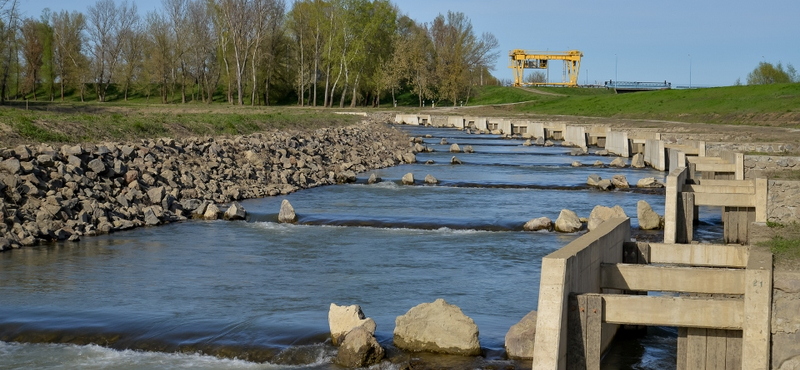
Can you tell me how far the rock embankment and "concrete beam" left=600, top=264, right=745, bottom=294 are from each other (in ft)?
36.5

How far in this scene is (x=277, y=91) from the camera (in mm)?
98562

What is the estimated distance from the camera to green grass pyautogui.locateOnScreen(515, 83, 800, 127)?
160 feet

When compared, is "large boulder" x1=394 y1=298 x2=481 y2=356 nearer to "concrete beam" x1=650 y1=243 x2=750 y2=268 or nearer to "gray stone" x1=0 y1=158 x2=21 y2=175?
"concrete beam" x1=650 y1=243 x2=750 y2=268

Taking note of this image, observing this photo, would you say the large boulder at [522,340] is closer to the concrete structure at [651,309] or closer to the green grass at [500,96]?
the concrete structure at [651,309]

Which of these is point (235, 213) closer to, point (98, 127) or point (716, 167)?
point (98, 127)

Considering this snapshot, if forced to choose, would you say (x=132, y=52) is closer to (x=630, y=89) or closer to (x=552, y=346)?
(x=630, y=89)

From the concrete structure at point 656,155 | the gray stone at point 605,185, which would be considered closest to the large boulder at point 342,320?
the gray stone at point 605,185

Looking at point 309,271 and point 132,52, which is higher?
point 132,52

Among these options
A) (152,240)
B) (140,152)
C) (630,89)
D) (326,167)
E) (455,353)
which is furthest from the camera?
(630,89)

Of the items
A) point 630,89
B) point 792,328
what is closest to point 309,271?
point 792,328

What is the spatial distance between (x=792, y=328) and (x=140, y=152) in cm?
1802

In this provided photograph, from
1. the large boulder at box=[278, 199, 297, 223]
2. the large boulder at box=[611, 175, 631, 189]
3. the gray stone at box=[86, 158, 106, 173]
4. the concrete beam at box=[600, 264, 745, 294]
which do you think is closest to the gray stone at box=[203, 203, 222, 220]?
the large boulder at box=[278, 199, 297, 223]

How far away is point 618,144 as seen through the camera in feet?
142

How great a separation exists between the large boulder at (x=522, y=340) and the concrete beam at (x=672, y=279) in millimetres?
918
